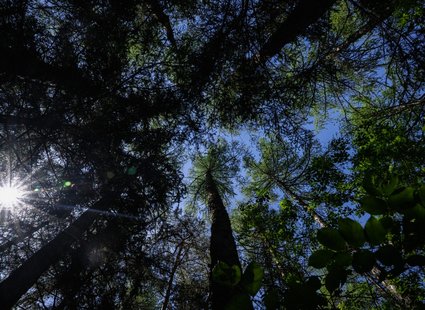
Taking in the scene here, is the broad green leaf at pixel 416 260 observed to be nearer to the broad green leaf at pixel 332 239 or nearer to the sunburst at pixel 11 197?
the broad green leaf at pixel 332 239

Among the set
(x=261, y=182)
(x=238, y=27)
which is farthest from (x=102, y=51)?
(x=261, y=182)

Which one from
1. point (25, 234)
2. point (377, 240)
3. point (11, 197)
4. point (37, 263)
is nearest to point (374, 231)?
point (377, 240)

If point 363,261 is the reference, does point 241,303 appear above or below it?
below

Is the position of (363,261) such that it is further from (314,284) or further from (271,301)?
(271,301)

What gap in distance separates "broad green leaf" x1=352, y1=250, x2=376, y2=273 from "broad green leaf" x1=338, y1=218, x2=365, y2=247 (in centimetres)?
3

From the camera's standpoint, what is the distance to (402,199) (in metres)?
0.86

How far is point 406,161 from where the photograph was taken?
5973 mm

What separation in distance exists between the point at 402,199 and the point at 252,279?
0.53 meters

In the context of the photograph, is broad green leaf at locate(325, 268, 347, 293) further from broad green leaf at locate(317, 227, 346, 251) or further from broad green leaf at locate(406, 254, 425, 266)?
broad green leaf at locate(406, 254, 425, 266)

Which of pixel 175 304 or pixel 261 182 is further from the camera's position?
pixel 261 182

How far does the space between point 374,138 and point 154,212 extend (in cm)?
503

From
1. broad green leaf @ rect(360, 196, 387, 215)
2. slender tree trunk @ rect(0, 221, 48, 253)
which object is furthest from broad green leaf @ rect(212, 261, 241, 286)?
slender tree trunk @ rect(0, 221, 48, 253)

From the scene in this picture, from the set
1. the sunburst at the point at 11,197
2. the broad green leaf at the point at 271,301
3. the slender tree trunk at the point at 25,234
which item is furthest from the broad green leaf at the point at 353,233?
the sunburst at the point at 11,197

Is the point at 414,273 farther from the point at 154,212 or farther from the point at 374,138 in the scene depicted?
the point at 154,212
